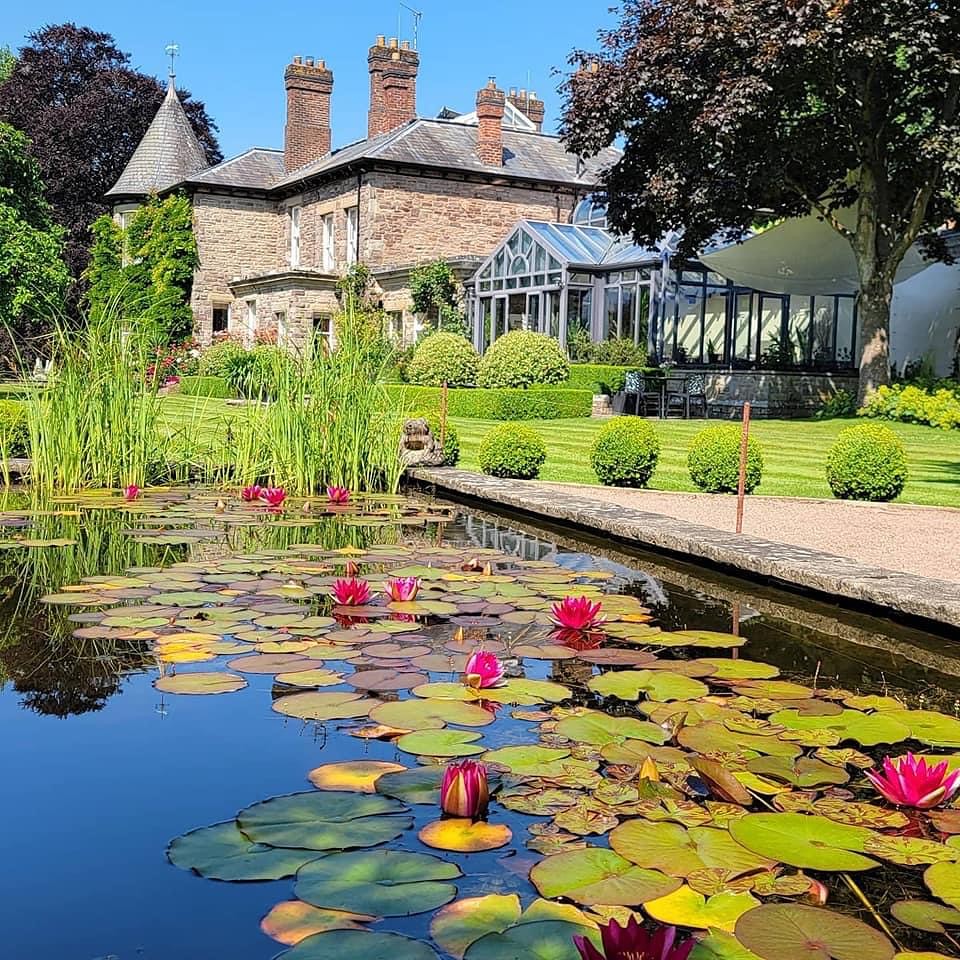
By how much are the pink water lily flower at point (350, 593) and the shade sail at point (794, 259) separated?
648 inches

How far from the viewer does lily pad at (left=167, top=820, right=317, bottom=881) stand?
2.08 m

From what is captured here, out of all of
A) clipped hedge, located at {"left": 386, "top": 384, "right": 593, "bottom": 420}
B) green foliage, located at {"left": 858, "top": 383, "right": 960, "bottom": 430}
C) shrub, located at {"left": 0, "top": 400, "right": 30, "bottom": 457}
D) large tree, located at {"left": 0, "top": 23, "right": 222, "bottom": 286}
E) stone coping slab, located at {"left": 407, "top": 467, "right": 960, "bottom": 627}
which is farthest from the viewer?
large tree, located at {"left": 0, "top": 23, "right": 222, "bottom": 286}

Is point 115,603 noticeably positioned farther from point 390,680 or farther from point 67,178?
point 67,178

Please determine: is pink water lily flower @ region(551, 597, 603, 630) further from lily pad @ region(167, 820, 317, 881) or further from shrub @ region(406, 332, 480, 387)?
shrub @ region(406, 332, 480, 387)

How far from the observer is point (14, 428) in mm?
8742

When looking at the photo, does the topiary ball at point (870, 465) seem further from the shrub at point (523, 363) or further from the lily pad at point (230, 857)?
the shrub at point (523, 363)

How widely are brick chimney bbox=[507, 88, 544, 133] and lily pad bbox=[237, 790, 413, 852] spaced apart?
1305 inches

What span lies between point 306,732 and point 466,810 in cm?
76

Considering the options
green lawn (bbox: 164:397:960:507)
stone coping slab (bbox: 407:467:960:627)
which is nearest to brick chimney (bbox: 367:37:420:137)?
green lawn (bbox: 164:397:960:507)

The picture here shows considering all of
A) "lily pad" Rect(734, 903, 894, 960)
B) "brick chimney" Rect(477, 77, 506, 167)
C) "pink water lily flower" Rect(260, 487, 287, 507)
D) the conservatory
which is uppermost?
"brick chimney" Rect(477, 77, 506, 167)

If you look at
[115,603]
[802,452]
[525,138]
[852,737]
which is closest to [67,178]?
[525,138]

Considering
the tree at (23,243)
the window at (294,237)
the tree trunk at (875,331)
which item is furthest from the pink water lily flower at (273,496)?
the window at (294,237)

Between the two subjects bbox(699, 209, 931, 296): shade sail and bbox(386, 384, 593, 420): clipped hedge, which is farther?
bbox(699, 209, 931, 296): shade sail

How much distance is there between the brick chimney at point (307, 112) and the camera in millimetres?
30109
